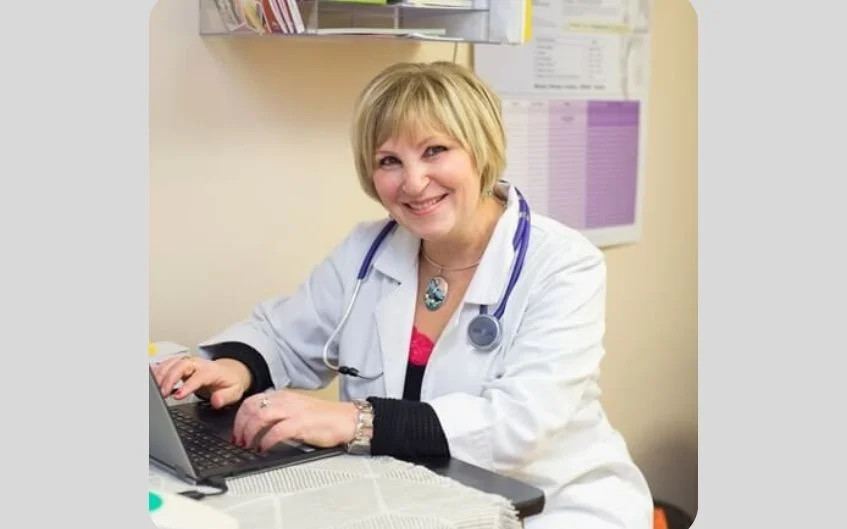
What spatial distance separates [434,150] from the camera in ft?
6.07

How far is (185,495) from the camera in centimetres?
139

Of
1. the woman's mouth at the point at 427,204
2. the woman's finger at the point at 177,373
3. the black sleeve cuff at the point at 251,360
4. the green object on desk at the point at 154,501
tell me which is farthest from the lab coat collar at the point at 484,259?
the green object on desk at the point at 154,501

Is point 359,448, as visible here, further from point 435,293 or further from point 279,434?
point 435,293

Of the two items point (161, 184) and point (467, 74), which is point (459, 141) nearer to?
point (467, 74)

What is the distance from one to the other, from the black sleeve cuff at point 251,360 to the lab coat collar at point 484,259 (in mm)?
249

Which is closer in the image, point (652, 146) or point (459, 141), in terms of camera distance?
point (459, 141)

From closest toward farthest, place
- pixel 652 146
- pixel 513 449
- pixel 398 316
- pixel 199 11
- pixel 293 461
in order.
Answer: pixel 293 461
pixel 513 449
pixel 398 316
pixel 199 11
pixel 652 146

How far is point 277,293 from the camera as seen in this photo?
2.36 m

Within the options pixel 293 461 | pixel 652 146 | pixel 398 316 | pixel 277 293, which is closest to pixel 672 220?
pixel 652 146

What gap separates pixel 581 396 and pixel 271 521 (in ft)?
2.05

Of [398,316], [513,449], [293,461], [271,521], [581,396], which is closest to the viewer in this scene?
[271,521]

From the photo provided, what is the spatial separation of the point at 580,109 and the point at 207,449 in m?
1.66

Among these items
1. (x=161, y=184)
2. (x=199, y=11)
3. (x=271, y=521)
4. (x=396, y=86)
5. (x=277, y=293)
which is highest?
(x=199, y=11)

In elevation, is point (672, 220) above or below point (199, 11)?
below
